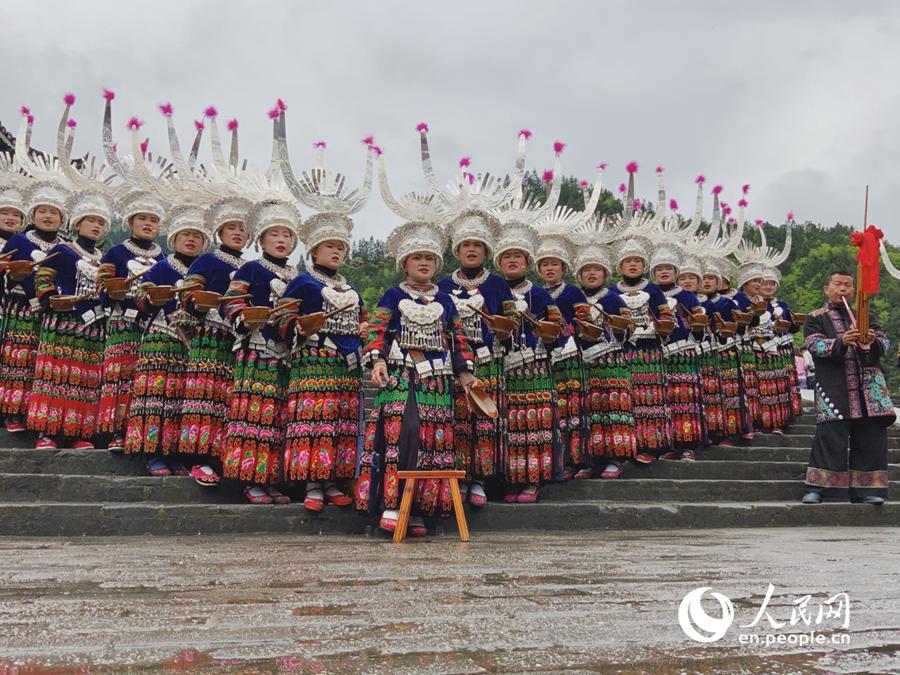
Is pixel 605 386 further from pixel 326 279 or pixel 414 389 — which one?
pixel 326 279

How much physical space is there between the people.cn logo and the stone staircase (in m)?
3.17

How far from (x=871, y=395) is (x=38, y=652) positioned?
6.84 metres

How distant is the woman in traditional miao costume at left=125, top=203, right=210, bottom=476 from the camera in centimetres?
651

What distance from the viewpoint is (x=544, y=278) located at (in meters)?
7.74

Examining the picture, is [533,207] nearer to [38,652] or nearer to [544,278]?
[544,278]

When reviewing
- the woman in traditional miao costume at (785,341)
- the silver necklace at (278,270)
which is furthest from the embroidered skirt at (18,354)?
the woman in traditional miao costume at (785,341)

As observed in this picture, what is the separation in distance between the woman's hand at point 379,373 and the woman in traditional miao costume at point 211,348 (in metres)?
1.31

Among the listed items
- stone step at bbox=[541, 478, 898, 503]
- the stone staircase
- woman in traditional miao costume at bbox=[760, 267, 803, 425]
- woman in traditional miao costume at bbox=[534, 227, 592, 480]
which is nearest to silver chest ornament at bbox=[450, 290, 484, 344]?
woman in traditional miao costume at bbox=[534, 227, 592, 480]

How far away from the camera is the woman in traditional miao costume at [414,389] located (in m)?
5.79

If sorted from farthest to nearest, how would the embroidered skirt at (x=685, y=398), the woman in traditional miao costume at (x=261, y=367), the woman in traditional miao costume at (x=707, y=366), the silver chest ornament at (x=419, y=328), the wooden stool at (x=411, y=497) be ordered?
the woman in traditional miao costume at (x=707, y=366) → the embroidered skirt at (x=685, y=398) → the woman in traditional miao costume at (x=261, y=367) → the silver chest ornament at (x=419, y=328) → the wooden stool at (x=411, y=497)

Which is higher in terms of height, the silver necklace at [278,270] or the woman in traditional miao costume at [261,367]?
the silver necklace at [278,270]

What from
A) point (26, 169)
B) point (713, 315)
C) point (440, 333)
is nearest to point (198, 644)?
point (440, 333)

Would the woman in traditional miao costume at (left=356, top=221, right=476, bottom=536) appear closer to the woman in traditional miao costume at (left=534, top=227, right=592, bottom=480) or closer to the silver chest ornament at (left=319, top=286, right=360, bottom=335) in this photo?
the silver chest ornament at (left=319, top=286, right=360, bottom=335)

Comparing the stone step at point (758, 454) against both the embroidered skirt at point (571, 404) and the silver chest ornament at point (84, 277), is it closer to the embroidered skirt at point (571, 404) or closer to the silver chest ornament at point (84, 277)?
the embroidered skirt at point (571, 404)
